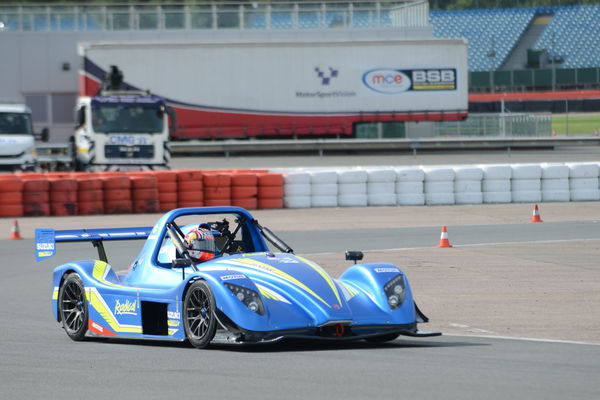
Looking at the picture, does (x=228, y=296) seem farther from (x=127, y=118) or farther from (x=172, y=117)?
(x=127, y=118)

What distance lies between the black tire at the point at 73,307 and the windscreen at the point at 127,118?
20330mm

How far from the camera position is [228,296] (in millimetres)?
8797

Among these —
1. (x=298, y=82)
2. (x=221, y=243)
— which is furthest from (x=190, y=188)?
(x=298, y=82)

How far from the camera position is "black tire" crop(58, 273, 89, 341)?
10.4m

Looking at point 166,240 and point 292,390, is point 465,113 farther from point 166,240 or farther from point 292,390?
point 292,390

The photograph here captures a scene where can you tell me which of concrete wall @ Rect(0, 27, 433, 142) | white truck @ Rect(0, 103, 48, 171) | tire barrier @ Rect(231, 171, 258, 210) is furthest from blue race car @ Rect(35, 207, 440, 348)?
concrete wall @ Rect(0, 27, 433, 142)

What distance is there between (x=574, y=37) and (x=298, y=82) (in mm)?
14024

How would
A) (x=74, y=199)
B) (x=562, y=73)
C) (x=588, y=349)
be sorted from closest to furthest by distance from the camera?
(x=588, y=349) → (x=74, y=199) → (x=562, y=73)

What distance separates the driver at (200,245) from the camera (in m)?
10.0

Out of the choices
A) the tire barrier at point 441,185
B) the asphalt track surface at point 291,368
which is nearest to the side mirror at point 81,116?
the tire barrier at point 441,185

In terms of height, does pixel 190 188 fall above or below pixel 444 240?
above

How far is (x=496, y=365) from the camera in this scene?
26.5ft

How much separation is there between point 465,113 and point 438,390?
130ft

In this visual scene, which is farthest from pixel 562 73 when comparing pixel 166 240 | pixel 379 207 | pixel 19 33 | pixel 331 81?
pixel 166 240
